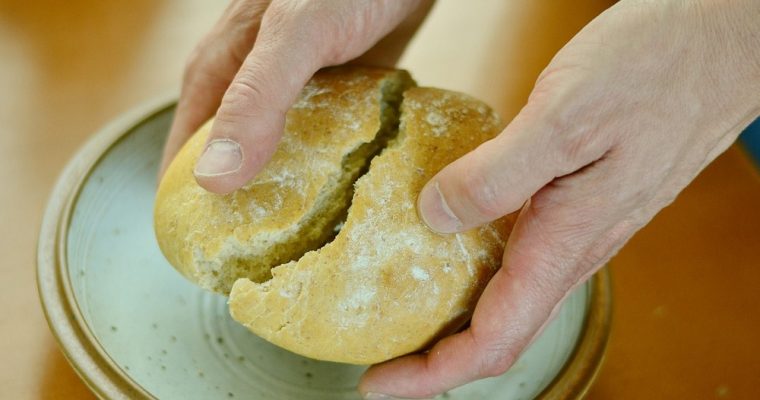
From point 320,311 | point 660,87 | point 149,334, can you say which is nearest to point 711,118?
point 660,87

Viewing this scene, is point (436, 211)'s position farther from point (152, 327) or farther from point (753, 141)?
point (753, 141)

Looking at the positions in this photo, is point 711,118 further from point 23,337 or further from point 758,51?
point 23,337

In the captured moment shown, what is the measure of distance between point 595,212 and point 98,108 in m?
0.95

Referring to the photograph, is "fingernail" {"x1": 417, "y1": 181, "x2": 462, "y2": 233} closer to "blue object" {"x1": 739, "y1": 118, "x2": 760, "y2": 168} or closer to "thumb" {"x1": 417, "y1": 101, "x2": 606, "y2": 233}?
"thumb" {"x1": 417, "y1": 101, "x2": 606, "y2": 233}

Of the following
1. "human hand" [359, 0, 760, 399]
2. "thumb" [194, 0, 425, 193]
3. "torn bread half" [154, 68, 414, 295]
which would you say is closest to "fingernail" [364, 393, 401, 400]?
"human hand" [359, 0, 760, 399]

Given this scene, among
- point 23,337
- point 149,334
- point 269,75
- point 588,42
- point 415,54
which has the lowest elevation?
point 23,337

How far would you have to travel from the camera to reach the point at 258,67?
852mm

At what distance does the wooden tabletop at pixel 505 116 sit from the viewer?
1.10m

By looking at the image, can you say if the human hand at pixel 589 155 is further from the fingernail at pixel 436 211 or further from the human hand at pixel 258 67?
the human hand at pixel 258 67

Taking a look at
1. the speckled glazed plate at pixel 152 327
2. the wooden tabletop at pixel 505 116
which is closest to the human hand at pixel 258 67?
the speckled glazed plate at pixel 152 327

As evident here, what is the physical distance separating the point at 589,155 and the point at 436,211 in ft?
0.58

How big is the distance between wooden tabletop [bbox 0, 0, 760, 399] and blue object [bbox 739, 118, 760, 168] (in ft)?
0.36

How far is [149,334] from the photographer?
3.19ft

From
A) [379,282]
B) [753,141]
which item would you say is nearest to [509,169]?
[379,282]
